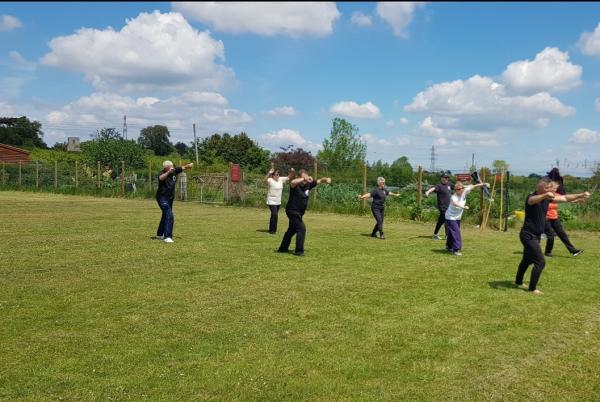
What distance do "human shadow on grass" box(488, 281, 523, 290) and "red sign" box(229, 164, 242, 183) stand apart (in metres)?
20.7

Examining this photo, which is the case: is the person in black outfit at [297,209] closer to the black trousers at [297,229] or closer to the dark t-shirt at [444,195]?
the black trousers at [297,229]

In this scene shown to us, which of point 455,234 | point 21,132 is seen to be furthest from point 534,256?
point 21,132

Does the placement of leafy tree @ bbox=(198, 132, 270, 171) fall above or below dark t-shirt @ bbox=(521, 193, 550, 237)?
above

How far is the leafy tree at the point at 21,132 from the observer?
271ft

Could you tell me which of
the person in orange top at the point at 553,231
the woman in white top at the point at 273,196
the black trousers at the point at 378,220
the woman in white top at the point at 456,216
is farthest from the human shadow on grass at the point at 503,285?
the woman in white top at the point at 273,196

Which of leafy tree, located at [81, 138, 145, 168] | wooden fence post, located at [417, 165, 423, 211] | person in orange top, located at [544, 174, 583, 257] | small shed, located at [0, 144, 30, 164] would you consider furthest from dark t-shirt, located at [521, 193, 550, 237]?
small shed, located at [0, 144, 30, 164]

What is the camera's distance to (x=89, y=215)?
19.3 m

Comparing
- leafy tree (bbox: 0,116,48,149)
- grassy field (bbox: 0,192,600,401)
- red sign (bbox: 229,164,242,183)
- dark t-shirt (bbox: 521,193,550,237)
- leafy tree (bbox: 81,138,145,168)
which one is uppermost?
leafy tree (bbox: 0,116,48,149)

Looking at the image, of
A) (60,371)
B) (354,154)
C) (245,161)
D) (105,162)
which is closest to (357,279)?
(60,371)

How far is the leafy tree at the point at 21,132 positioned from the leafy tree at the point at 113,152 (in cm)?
3988

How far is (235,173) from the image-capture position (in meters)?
28.4

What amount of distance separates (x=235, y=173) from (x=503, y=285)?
20.9m

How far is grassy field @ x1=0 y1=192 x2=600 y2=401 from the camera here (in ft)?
15.4

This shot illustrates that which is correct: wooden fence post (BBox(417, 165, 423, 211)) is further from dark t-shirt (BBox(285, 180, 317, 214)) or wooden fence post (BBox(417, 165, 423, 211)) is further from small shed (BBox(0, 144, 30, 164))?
small shed (BBox(0, 144, 30, 164))
